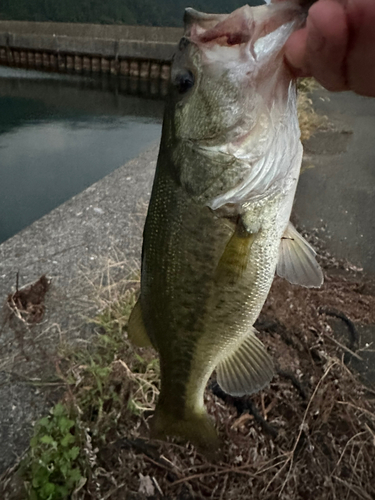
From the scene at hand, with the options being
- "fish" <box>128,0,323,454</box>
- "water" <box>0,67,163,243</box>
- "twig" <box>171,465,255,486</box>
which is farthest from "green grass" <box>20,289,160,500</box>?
"water" <box>0,67,163,243</box>

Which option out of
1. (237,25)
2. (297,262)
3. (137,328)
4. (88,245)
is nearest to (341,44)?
(237,25)

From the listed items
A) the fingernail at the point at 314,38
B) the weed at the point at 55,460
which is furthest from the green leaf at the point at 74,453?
the fingernail at the point at 314,38

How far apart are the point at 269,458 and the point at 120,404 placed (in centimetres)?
93

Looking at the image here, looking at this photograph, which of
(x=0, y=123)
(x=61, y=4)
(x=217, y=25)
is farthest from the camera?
(x=61, y=4)

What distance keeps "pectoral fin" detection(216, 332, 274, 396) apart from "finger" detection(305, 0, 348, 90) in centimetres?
107

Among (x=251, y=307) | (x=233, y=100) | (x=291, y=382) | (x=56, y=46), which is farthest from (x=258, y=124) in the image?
(x=56, y=46)

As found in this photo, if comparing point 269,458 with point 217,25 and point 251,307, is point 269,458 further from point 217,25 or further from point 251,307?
point 217,25

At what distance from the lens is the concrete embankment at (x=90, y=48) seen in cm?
1888

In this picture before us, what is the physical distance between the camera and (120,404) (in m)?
2.44

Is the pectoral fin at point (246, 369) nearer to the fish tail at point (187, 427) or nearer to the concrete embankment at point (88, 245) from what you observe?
the fish tail at point (187, 427)

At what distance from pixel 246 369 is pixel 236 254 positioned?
566mm

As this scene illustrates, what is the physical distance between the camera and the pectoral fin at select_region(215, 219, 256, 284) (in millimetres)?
1378

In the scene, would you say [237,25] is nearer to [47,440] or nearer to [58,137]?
[47,440]

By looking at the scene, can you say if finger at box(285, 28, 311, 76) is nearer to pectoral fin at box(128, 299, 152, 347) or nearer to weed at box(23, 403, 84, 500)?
pectoral fin at box(128, 299, 152, 347)
